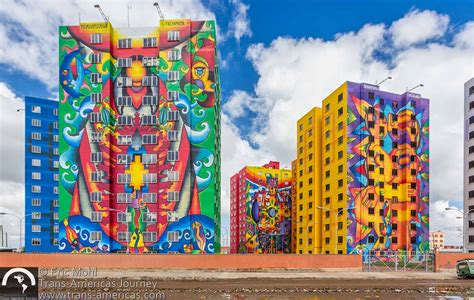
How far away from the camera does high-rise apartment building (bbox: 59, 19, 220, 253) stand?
200ft

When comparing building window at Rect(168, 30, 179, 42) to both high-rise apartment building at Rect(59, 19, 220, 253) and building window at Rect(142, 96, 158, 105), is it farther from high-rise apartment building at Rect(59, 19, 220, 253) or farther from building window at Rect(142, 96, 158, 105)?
building window at Rect(142, 96, 158, 105)

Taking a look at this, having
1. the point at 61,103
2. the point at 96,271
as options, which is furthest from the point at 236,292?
the point at 61,103

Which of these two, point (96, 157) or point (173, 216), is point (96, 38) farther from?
point (173, 216)

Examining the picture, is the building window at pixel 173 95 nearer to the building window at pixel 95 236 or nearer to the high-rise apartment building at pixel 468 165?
the building window at pixel 95 236

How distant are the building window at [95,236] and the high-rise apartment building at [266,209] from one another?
8920 centimetres

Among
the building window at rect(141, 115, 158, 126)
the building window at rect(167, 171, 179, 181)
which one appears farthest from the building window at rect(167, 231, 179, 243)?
the building window at rect(141, 115, 158, 126)

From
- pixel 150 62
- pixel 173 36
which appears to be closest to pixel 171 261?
pixel 150 62

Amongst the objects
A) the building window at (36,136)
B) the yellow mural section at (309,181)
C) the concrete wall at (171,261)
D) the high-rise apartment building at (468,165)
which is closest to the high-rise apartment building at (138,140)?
the concrete wall at (171,261)

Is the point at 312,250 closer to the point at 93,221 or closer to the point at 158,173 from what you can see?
the point at 158,173

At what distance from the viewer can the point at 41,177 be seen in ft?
315

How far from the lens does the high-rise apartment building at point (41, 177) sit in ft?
310

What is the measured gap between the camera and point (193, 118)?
6316 cm

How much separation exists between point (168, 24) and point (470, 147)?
84.8m

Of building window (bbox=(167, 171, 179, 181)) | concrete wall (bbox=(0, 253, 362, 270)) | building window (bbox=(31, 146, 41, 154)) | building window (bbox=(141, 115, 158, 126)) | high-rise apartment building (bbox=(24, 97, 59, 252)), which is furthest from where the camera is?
building window (bbox=(31, 146, 41, 154))
